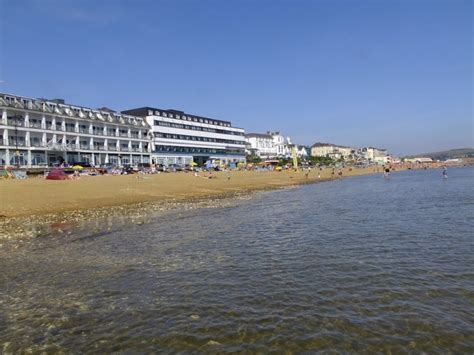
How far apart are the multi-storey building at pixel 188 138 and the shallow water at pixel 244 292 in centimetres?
10324

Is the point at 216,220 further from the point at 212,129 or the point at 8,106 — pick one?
the point at 212,129

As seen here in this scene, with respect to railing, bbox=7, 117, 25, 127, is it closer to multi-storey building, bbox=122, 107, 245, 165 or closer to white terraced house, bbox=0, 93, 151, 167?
white terraced house, bbox=0, 93, 151, 167

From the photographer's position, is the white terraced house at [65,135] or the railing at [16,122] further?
the white terraced house at [65,135]

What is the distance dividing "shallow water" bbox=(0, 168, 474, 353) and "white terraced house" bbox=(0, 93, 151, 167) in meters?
70.3

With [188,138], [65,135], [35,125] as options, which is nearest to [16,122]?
[35,125]

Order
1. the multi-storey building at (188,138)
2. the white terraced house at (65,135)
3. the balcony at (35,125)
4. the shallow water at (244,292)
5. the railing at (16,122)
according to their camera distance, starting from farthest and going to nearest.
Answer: the multi-storey building at (188,138) → the balcony at (35,125) → the white terraced house at (65,135) → the railing at (16,122) → the shallow water at (244,292)

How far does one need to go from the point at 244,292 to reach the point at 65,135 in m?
90.3

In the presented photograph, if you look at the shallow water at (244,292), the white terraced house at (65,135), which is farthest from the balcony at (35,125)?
the shallow water at (244,292)

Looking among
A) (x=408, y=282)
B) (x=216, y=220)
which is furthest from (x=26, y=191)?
(x=408, y=282)

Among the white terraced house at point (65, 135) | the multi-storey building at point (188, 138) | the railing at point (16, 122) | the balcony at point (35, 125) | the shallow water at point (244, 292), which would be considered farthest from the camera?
the multi-storey building at point (188, 138)

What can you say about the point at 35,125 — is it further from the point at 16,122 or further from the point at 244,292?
the point at 244,292

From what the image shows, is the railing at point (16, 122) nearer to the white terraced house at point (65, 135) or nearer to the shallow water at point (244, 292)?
the white terraced house at point (65, 135)

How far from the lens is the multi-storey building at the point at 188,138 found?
118125mm

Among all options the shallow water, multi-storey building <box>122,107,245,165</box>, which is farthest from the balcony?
the shallow water
